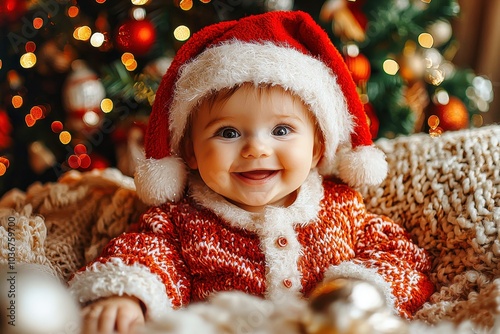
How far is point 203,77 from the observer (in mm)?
962

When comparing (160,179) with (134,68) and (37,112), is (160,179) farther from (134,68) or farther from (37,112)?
(37,112)

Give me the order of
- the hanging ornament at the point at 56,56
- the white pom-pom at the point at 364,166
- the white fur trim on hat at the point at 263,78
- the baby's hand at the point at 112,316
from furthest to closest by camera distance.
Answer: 1. the hanging ornament at the point at 56,56
2. the white pom-pom at the point at 364,166
3. the white fur trim on hat at the point at 263,78
4. the baby's hand at the point at 112,316

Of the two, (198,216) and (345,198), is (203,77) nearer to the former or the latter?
(198,216)

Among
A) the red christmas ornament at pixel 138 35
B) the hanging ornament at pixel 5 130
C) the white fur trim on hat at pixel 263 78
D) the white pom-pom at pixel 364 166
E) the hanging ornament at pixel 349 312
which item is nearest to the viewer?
the hanging ornament at pixel 349 312

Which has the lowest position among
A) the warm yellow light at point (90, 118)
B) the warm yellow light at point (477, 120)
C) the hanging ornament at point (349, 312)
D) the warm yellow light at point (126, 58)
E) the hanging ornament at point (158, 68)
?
the warm yellow light at point (90, 118)

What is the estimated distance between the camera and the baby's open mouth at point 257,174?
984 mm

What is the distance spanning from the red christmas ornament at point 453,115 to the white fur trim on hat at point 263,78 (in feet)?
2.91

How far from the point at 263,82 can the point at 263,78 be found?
13 mm

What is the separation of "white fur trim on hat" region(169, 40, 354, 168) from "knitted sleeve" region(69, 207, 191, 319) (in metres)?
0.17

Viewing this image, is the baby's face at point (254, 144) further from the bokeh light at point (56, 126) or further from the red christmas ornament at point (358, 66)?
the bokeh light at point (56, 126)

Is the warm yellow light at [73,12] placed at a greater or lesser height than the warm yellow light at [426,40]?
lesser

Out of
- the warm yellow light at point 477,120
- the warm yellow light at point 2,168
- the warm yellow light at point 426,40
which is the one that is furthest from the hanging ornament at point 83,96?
the warm yellow light at point 477,120

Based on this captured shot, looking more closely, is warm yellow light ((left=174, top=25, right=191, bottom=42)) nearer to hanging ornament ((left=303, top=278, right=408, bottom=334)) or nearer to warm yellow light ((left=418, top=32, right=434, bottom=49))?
warm yellow light ((left=418, top=32, right=434, bottom=49))

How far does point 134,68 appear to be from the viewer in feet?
5.80
